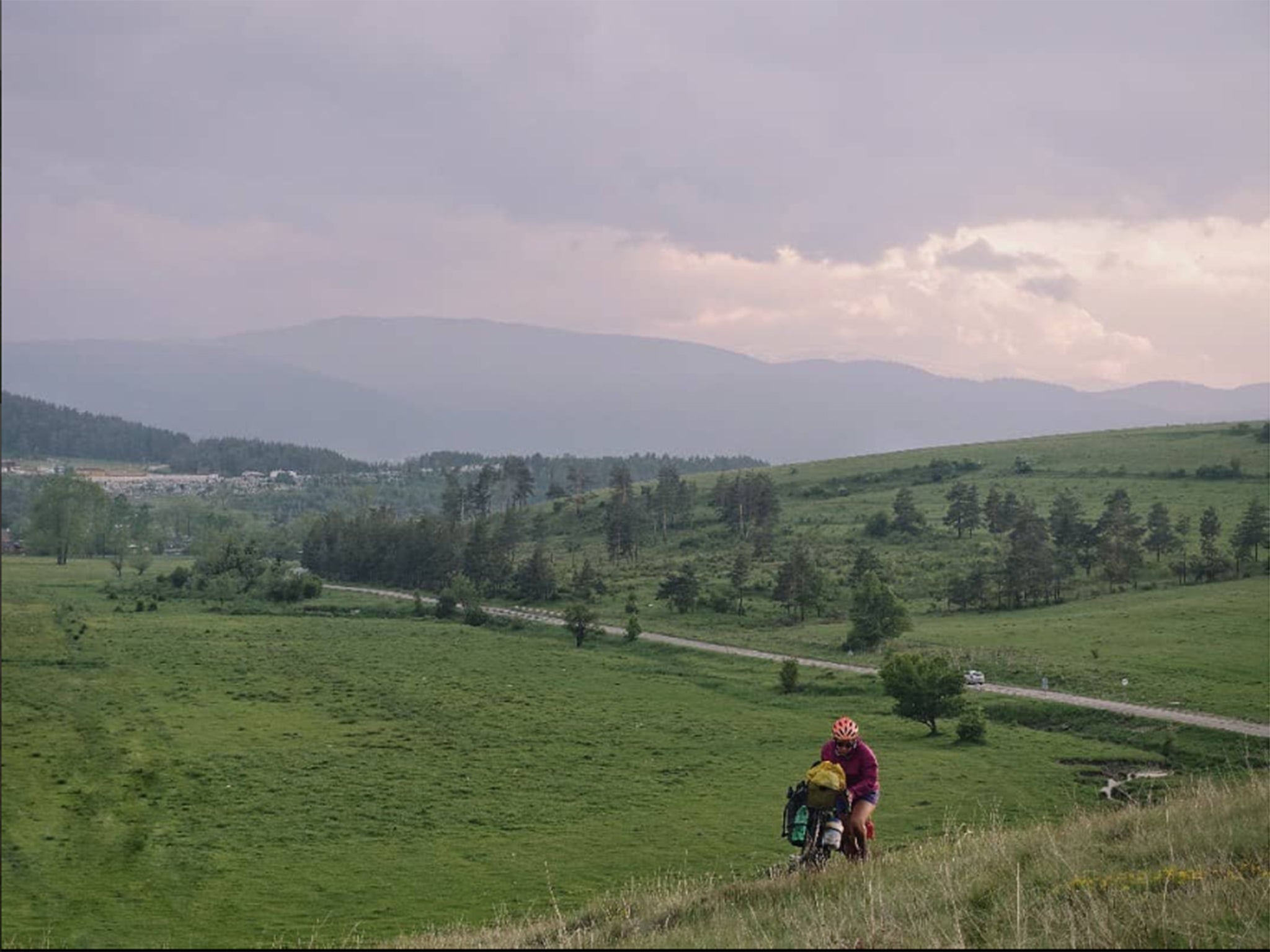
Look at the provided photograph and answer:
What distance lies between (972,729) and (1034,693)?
9431mm

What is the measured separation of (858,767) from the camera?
11.9m

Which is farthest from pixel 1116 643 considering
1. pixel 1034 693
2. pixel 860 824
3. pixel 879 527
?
pixel 860 824

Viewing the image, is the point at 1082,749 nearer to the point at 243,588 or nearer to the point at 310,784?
the point at 310,784

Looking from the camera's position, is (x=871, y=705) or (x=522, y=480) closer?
(x=871, y=705)

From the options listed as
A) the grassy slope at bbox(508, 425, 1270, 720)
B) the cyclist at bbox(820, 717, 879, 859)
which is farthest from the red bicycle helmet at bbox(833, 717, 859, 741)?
the grassy slope at bbox(508, 425, 1270, 720)

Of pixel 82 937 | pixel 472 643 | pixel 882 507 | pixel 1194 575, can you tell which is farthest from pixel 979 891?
pixel 882 507

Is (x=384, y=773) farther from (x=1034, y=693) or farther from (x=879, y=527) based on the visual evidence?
(x=879, y=527)

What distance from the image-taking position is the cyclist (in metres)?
11.7

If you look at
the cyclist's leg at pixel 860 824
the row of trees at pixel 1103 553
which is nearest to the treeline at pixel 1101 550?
the row of trees at pixel 1103 553

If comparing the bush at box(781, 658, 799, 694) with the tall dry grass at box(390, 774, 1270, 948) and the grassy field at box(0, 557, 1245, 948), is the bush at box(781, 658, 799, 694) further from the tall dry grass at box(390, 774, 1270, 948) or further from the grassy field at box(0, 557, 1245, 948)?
the tall dry grass at box(390, 774, 1270, 948)

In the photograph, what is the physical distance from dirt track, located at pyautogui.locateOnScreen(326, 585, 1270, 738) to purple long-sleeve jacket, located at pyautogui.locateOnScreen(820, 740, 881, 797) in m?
33.9

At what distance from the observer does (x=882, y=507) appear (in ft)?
398

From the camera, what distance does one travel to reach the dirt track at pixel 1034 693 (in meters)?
40.5

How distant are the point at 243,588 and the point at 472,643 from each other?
30166mm
